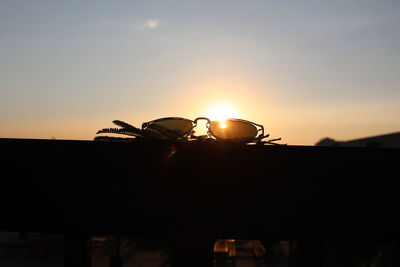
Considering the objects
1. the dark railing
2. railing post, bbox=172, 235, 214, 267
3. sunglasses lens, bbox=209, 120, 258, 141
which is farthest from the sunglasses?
railing post, bbox=172, 235, 214, 267

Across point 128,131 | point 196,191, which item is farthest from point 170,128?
point 196,191

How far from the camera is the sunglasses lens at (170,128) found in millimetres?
1819

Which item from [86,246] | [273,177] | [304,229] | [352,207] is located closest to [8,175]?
[86,246]

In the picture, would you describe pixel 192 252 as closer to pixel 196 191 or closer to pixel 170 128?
pixel 196 191

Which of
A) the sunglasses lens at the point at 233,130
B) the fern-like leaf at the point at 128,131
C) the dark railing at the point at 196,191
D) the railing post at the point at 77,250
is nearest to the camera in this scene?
the railing post at the point at 77,250

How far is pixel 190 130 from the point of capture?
2059 millimetres

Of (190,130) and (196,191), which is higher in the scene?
(190,130)

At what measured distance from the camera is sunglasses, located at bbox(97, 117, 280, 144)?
5.89 ft

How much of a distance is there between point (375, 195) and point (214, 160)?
0.63 meters

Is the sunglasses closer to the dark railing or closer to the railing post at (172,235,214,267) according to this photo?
the dark railing

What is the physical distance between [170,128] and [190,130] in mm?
116

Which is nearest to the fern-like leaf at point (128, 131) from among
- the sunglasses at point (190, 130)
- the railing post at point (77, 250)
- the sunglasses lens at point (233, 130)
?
the sunglasses at point (190, 130)

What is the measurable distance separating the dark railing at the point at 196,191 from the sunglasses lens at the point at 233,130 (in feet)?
1.71

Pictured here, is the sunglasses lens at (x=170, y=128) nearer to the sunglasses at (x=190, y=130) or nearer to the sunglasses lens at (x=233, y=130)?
the sunglasses at (x=190, y=130)
